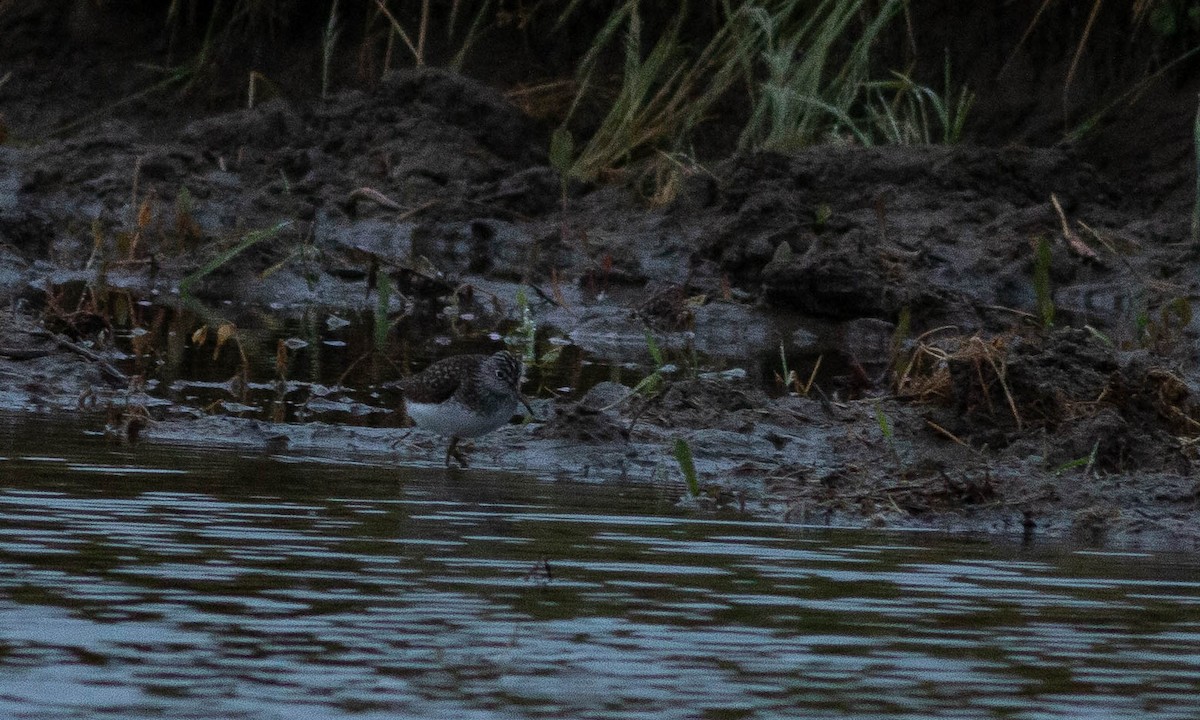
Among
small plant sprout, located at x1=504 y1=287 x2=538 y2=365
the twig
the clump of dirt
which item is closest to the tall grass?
the twig

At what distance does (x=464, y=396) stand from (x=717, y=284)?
6731mm

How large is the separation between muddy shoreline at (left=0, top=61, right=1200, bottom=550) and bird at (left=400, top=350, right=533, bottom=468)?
0.22 m

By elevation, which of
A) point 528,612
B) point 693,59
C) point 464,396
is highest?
point 693,59

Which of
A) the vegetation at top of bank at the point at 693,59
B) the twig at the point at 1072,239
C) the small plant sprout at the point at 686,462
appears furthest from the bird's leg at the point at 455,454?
the twig at the point at 1072,239

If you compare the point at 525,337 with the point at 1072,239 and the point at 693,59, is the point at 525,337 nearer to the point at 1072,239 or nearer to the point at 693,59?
the point at 1072,239

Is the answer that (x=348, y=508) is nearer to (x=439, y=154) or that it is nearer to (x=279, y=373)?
(x=279, y=373)

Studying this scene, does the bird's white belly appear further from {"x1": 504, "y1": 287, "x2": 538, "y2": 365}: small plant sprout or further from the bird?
{"x1": 504, "y1": 287, "x2": 538, "y2": 365}: small plant sprout

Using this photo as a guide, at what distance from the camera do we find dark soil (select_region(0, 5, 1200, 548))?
349 inches

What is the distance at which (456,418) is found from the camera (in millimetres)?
9086

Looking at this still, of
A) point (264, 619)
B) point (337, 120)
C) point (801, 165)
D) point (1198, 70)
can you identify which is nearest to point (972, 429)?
point (264, 619)

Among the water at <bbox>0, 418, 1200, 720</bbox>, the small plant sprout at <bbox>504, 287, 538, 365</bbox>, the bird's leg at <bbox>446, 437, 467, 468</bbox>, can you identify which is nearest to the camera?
the water at <bbox>0, 418, 1200, 720</bbox>

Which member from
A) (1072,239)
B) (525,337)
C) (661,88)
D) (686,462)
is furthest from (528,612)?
(661,88)

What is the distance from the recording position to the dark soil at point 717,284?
8.87m

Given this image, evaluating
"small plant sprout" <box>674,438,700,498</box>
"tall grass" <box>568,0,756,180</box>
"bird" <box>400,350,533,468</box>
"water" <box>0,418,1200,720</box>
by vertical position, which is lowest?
"water" <box>0,418,1200,720</box>
